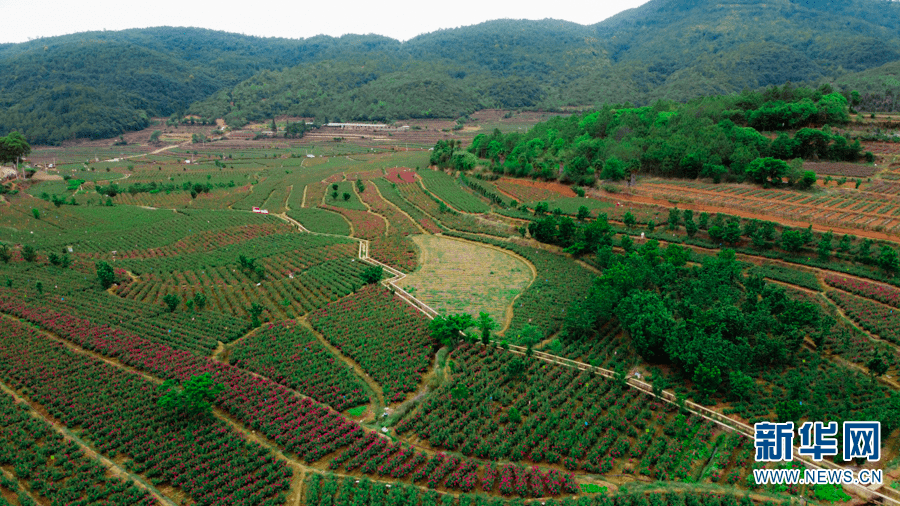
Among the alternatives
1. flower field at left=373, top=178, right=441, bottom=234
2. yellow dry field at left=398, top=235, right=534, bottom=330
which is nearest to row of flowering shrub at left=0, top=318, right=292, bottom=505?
yellow dry field at left=398, top=235, right=534, bottom=330

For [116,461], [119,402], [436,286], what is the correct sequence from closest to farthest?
[116,461], [119,402], [436,286]

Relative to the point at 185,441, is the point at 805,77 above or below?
above

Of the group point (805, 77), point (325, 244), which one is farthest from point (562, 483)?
point (805, 77)

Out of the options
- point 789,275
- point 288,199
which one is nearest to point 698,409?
point 789,275

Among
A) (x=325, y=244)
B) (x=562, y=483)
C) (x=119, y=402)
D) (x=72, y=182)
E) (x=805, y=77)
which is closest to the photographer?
(x=562, y=483)

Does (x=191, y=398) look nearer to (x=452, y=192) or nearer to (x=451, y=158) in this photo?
(x=452, y=192)

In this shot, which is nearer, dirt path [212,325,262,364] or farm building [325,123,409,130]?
dirt path [212,325,262,364]

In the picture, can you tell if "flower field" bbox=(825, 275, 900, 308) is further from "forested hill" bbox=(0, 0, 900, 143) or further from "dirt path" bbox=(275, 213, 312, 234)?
"forested hill" bbox=(0, 0, 900, 143)

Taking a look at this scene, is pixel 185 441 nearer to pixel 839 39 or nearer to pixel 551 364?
pixel 551 364
